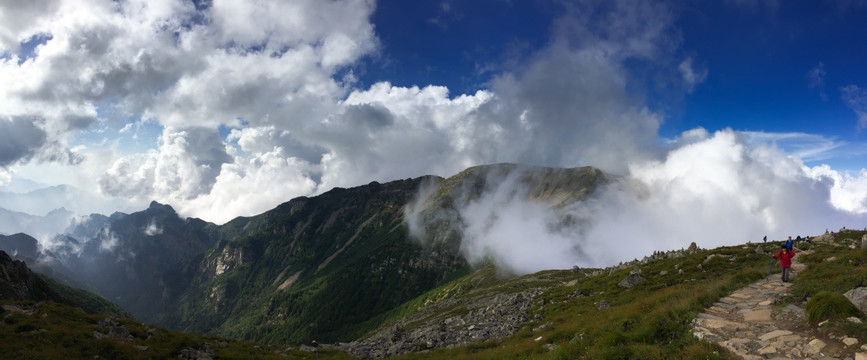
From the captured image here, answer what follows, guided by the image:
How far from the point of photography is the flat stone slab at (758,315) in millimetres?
19208

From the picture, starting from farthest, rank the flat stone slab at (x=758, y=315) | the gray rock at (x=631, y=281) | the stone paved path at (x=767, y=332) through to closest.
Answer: the gray rock at (x=631, y=281) < the flat stone slab at (x=758, y=315) < the stone paved path at (x=767, y=332)

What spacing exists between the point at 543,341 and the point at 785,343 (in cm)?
1719

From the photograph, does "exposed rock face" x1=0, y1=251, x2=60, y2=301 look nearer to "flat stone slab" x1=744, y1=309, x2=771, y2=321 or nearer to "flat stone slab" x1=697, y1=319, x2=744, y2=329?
"flat stone slab" x1=697, y1=319, x2=744, y2=329

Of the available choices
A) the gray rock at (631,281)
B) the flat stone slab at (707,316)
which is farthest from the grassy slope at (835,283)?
the gray rock at (631,281)

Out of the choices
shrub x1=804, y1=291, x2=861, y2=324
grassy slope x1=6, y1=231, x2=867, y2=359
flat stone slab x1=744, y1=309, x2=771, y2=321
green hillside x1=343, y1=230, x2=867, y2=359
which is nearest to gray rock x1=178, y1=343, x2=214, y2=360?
grassy slope x1=6, y1=231, x2=867, y2=359

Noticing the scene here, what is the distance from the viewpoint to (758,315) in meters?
19.8

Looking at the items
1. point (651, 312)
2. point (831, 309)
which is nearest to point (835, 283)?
point (831, 309)

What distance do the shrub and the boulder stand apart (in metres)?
1.30

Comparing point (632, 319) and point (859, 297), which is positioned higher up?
point (859, 297)

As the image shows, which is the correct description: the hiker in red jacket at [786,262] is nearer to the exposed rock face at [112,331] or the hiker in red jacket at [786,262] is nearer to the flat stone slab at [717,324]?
the flat stone slab at [717,324]

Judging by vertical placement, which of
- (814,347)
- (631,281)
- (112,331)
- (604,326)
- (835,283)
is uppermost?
(835,283)

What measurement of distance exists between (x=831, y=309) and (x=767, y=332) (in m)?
2.59

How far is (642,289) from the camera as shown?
45781 millimetres

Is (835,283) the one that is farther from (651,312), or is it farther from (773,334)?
(651,312)
